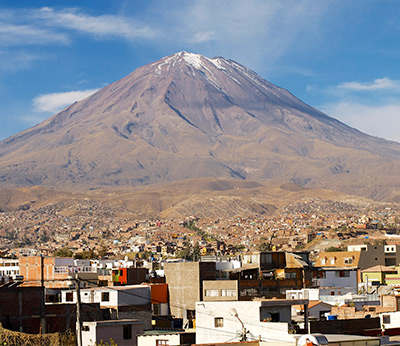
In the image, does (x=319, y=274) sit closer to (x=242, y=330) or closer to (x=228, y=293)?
(x=228, y=293)

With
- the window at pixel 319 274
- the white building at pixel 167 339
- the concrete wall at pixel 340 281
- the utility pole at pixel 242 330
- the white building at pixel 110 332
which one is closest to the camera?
the utility pole at pixel 242 330

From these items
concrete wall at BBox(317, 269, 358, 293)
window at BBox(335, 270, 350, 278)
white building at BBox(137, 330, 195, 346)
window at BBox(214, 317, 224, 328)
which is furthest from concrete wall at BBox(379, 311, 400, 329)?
window at BBox(335, 270, 350, 278)

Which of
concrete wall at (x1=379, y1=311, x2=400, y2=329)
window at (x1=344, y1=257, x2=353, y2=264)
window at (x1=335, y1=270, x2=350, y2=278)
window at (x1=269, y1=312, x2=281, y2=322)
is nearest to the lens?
window at (x1=269, y1=312, x2=281, y2=322)

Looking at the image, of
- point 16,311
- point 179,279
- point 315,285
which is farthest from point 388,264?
point 16,311

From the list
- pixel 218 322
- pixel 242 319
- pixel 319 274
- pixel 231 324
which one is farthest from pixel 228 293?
pixel 319 274

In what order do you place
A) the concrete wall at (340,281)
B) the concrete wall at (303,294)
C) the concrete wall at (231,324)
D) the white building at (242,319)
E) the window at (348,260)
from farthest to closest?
the window at (348,260)
the concrete wall at (340,281)
the concrete wall at (303,294)
the white building at (242,319)
the concrete wall at (231,324)

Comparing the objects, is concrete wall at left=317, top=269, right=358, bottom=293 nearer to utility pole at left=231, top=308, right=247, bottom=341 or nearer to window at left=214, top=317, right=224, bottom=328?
window at left=214, top=317, right=224, bottom=328

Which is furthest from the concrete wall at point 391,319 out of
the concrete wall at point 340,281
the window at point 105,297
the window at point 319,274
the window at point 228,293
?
the window at point 319,274

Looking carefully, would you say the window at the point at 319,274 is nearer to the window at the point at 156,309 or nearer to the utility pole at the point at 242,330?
the window at the point at 156,309
